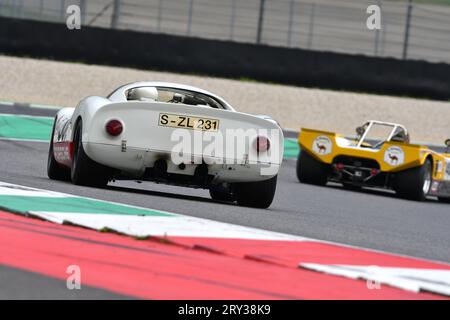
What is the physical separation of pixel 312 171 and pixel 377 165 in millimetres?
904

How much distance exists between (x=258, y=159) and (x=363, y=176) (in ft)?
19.9

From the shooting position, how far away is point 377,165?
611 inches

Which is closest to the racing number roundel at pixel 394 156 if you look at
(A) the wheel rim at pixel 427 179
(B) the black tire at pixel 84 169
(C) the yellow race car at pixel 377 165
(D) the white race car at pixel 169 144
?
(C) the yellow race car at pixel 377 165

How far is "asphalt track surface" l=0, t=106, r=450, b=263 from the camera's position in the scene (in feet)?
28.2

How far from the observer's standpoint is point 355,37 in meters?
27.2

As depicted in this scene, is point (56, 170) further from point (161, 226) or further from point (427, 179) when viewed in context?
point (427, 179)

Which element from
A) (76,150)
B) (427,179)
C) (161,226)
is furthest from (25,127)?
(161,226)

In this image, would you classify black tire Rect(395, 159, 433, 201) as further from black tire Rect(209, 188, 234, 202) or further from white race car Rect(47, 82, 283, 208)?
white race car Rect(47, 82, 283, 208)

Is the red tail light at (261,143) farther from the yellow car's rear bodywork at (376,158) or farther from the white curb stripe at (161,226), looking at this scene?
the yellow car's rear bodywork at (376,158)

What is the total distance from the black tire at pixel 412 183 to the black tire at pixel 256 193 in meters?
5.31

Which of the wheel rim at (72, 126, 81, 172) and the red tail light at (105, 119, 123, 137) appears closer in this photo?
the red tail light at (105, 119, 123, 137)

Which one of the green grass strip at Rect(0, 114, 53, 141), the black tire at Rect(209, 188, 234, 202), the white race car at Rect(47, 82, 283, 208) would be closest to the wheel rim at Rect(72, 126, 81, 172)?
the white race car at Rect(47, 82, 283, 208)

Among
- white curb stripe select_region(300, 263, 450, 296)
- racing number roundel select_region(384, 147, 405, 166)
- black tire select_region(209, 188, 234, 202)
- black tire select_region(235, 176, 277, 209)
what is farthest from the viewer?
racing number roundel select_region(384, 147, 405, 166)

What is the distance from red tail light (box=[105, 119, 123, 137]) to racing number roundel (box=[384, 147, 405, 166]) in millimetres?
6614
